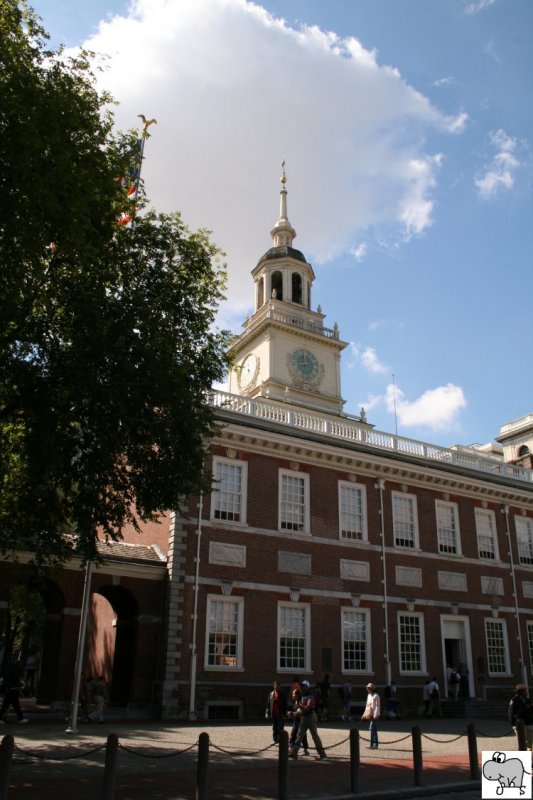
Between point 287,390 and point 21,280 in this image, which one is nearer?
point 21,280

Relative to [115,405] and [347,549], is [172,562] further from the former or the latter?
[115,405]

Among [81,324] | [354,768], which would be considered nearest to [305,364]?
[81,324]

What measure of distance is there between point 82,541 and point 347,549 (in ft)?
47.5

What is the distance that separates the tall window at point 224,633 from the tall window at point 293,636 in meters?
1.76

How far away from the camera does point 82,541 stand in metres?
15.4

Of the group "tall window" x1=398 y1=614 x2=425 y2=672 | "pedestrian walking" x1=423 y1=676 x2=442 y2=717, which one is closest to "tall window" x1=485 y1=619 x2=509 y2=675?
"tall window" x1=398 y1=614 x2=425 y2=672

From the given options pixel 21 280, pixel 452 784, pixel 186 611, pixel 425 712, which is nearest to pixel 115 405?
pixel 21 280

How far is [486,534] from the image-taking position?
32.5 m

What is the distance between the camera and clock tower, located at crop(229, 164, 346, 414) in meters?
41.5

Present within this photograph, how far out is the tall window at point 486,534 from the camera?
1262 inches

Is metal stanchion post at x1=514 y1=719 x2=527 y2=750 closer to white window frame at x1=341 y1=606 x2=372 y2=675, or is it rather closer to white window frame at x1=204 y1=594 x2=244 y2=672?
white window frame at x1=204 y1=594 x2=244 y2=672

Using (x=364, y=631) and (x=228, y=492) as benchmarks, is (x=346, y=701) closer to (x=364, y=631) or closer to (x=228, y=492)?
(x=364, y=631)

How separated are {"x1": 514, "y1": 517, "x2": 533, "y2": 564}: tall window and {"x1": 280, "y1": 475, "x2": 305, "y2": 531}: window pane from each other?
12742mm

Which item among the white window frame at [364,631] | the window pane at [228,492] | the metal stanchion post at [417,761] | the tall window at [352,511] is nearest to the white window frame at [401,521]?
the tall window at [352,511]
